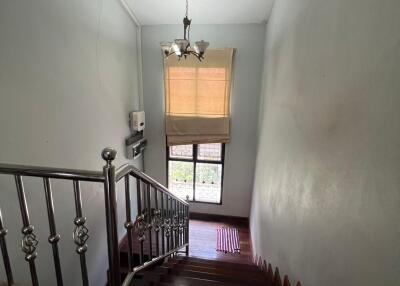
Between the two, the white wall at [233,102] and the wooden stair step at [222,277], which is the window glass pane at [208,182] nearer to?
the white wall at [233,102]

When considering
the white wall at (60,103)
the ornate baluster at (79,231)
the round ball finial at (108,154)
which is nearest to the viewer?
the round ball finial at (108,154)

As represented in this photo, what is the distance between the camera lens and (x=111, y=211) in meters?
1.03

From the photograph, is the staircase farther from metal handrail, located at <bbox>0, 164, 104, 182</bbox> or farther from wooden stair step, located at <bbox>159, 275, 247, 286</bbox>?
metal handrail, located at <bbox>0, 164, 104, 182</bbox>

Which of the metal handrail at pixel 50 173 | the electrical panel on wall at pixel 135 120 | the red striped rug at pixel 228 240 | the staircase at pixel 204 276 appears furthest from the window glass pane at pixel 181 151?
the metal handrail at pixel 50 173

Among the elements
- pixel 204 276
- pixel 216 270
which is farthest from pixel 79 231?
pixel 216 270

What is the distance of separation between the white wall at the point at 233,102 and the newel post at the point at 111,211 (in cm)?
366

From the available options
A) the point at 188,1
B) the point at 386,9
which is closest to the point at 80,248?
the point at 386,9

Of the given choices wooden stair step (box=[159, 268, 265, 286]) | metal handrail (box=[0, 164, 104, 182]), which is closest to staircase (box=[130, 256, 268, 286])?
wooden stair step (box=[159, 268, 265, 286])

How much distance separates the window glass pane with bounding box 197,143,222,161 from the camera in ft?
15.7

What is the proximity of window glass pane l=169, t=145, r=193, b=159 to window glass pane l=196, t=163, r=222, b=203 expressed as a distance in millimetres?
323

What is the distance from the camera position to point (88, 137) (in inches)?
112

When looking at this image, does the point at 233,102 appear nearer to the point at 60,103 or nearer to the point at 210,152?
the point at 210,152

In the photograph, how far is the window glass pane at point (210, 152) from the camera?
15.7ft

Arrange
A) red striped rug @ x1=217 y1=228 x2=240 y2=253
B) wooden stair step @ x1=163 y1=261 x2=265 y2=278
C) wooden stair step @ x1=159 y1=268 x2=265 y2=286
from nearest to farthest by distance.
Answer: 1. wooden stair step @ x1=159 y1=268 x2=265 y2=286
2. wooden stair step @ x1=163 y1=261 x2=265 y2=278
3. red striped rug @ x1=217 y1=228 x2=240 y2=253
